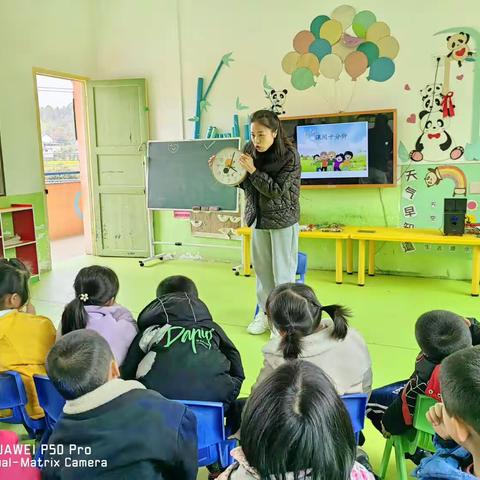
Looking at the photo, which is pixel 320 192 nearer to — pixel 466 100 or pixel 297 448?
pixel 466 100

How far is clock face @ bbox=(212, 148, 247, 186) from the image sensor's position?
10.7ft

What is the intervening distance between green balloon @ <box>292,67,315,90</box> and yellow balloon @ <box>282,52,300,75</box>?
0.05m

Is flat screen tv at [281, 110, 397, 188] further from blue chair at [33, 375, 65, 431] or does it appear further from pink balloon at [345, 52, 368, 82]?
blue chair at [33, 375, 65, 431]

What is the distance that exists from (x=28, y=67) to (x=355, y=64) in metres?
3.50

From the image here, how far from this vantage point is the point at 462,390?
92 centimetres

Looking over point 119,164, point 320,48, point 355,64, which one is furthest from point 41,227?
point 355,64

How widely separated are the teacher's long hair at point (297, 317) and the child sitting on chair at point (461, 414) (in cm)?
68

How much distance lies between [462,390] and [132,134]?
5759 millimetres

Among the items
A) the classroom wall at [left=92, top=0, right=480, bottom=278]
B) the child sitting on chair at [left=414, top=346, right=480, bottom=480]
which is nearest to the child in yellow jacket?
the child sitting on chair at [left=414, top=346, right=480, bottom=480]

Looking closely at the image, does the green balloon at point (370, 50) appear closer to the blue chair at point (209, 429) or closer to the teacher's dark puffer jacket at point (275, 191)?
the teacher's dark puffer jacket at point (275, 191)

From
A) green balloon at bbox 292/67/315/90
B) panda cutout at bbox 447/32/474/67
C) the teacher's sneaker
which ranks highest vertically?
panda cutout at bbox 447/32/474/67

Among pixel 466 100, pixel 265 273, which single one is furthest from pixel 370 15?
pixel 265 273

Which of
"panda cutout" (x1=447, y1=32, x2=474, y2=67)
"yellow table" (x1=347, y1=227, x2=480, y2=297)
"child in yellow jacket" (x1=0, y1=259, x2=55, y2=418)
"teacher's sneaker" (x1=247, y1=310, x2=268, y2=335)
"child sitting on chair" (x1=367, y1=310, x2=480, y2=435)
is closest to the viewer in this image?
"child sitting on chair" (x1=367, y1=310, x2=480, y2=435)

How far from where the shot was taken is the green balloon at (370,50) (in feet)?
16.0
